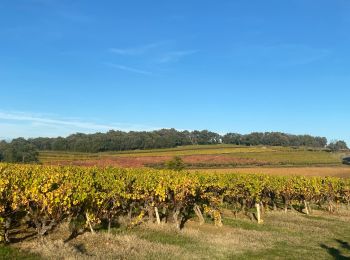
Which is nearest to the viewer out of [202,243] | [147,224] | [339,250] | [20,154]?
[202,243]

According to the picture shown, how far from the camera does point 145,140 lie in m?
112

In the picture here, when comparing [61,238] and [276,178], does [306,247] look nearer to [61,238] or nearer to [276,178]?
[61,238]

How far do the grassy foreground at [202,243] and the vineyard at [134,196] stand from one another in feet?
2.10

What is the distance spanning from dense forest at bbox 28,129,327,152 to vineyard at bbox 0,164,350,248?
266 ft

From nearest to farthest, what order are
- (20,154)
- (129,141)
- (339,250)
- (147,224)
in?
(339,250), (147,224), (20,154), (129,141)

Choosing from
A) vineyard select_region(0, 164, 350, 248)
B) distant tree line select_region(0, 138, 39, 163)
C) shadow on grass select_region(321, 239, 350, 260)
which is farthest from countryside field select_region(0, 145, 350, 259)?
distant tree line select_region(0, 138, 39, 163)

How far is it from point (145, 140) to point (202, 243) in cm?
9758

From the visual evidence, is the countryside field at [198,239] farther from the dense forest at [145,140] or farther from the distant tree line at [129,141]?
the dense forest at [145,140]

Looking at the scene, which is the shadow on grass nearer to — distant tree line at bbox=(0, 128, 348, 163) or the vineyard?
the vineyard

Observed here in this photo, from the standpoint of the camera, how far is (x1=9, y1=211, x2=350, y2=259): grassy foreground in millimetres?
12586

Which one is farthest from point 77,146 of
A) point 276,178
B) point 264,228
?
point 264,228

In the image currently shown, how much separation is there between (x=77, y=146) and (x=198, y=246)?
9668cm

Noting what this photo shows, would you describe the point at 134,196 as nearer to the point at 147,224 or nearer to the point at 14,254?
the point at 147,224

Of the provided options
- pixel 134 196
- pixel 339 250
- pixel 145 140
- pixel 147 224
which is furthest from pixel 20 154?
pixel 339 250
